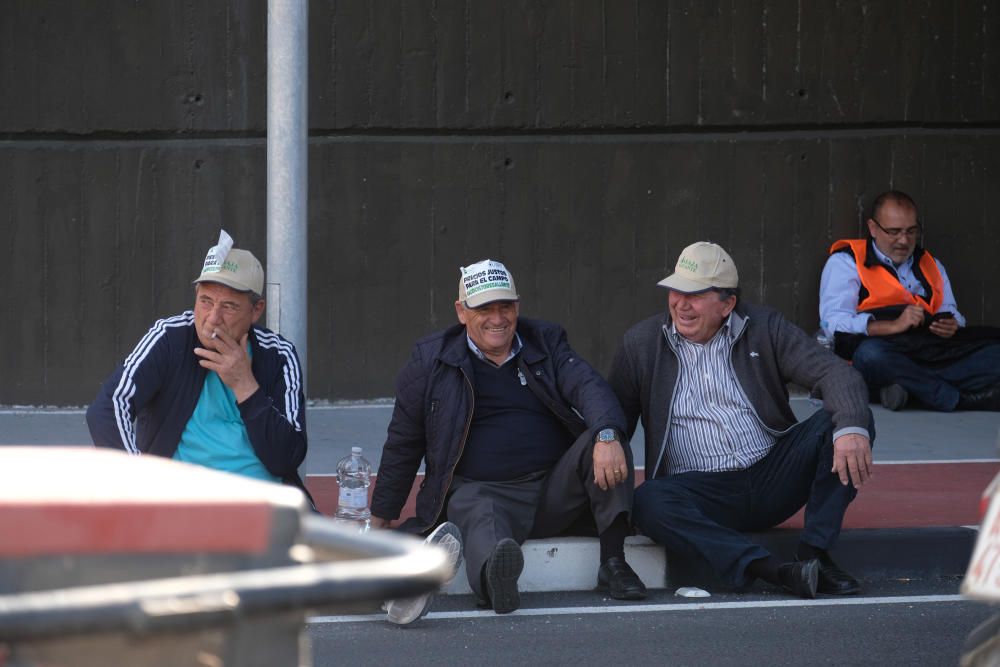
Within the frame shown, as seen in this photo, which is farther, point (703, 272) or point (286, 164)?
point (286, 164)

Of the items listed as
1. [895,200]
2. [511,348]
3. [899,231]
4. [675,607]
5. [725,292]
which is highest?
[895,200]

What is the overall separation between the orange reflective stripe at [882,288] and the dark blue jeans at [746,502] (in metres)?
3.95

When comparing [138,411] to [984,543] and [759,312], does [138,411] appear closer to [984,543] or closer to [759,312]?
[759,312]

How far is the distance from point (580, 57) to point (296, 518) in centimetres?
868

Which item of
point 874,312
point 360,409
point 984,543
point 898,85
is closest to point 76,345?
point 360,409

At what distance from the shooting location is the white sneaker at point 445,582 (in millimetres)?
5957

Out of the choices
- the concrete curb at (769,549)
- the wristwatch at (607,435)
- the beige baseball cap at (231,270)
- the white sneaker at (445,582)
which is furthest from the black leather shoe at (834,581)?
the beige baseball cap at (231,270)

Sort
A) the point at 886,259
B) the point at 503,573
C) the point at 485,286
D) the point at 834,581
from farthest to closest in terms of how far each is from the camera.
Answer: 1. the point at 886,259
2. the point at 485,286
3. the point at 834,581
4. the point at 503,573

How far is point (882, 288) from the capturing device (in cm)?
1054

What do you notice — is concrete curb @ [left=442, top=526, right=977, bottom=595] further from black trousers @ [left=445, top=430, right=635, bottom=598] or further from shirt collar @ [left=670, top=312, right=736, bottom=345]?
shirt collar @ [left=670, top=312, right=736, bottom=345]

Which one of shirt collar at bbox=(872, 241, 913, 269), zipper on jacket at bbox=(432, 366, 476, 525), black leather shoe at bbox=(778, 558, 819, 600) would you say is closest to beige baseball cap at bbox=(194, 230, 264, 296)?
zipper on jacket at bbox=(432, 366, 476, 525)

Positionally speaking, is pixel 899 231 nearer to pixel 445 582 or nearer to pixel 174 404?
pixel 445 582

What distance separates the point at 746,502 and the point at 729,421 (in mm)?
363

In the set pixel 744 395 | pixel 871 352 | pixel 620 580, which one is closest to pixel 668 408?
pixel 744 395
